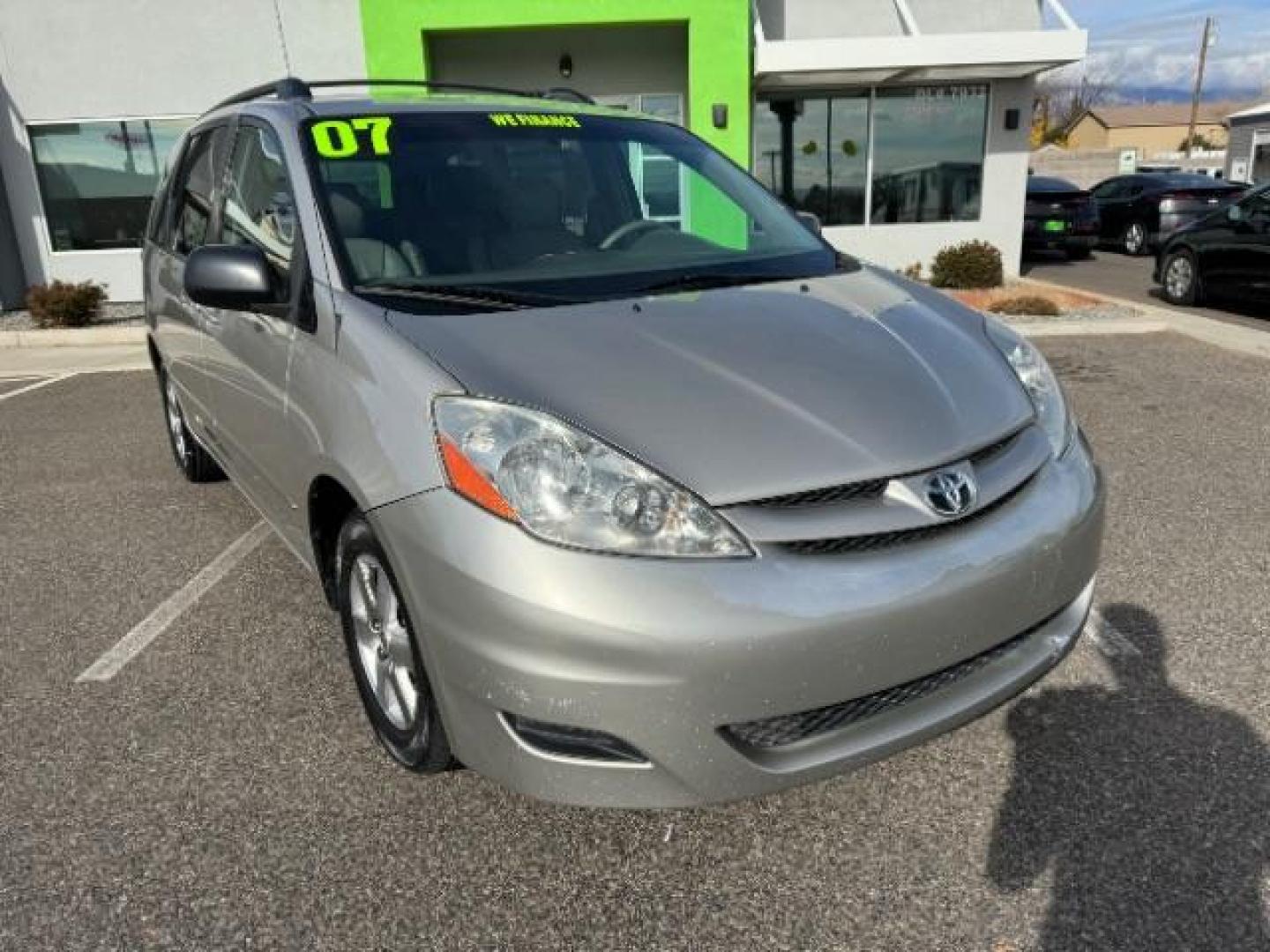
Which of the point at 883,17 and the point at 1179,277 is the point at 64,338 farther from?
the point at 1179,277

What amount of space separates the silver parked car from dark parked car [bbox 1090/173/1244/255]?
16.2 meters

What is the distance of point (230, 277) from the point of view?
266 cm

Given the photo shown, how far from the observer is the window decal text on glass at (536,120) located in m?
3.33

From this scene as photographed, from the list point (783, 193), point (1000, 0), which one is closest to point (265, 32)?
point (783, 193)

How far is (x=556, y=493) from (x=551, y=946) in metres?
0.96

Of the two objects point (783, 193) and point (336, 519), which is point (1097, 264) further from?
point (336, 519)

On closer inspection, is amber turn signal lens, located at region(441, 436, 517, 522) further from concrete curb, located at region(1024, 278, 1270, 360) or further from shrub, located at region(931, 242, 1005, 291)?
shrub, located at region(931, 242, 1005, 291)

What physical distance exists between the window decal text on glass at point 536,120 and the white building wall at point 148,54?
382 inches

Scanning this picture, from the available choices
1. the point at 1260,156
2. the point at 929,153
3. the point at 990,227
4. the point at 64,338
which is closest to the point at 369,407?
the point at 64,338

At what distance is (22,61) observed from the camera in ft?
39.9

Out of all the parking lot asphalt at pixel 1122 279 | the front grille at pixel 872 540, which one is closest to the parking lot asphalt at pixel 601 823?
the front grille at pixel 872 540

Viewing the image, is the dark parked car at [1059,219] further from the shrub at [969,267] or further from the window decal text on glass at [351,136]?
the window decal text on glass at [351,136]

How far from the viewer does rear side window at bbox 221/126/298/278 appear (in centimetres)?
291

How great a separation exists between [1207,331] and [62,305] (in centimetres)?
1187
